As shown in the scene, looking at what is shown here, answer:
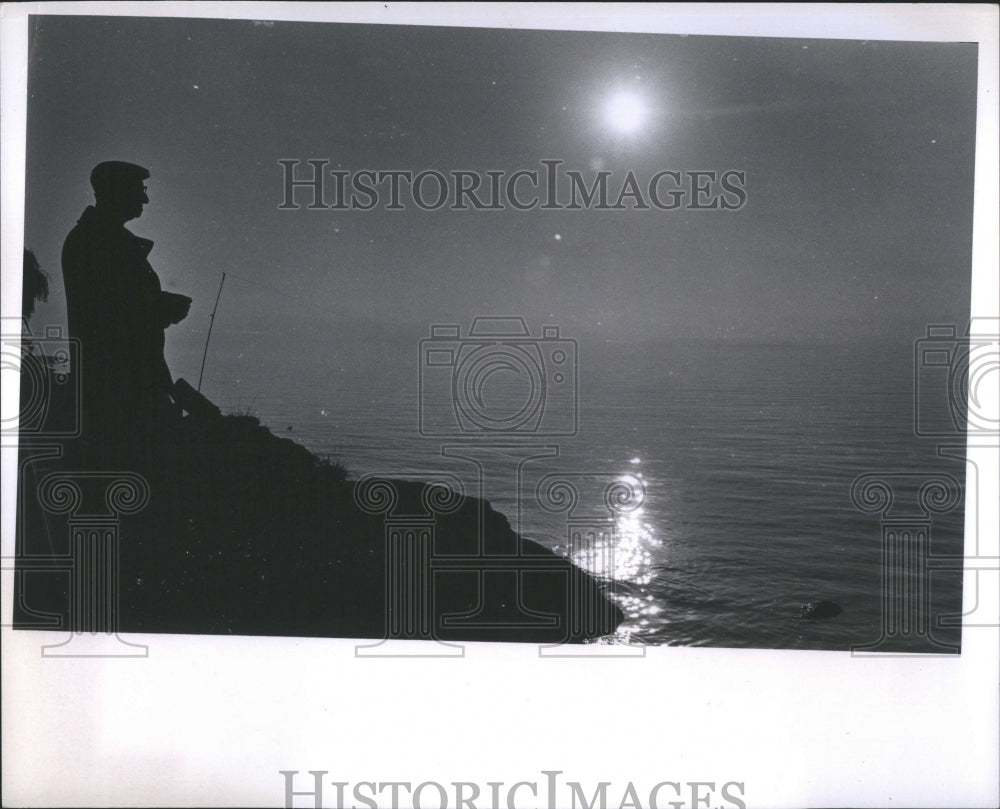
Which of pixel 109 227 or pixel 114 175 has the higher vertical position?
pixel 114 175

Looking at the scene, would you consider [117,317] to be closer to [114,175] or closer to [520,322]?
[114,175]

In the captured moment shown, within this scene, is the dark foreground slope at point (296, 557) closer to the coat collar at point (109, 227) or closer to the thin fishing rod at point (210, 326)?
the thin fishing rod at point (210, 326)

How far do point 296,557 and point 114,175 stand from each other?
1.06 meters

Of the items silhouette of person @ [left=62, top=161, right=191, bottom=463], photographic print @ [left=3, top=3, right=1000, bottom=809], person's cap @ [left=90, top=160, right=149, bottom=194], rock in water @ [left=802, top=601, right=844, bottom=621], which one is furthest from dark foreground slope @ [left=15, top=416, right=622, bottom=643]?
person's cap @ [left=90, top=160, right=149, bottom=194]

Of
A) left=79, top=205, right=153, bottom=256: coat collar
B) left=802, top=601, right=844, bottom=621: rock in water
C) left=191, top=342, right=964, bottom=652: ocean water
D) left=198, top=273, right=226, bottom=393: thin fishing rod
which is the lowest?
left=802, top=601, right=844, bottom=621: rock in water

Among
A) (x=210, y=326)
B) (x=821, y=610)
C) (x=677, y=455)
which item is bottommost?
(x=821, y=610)

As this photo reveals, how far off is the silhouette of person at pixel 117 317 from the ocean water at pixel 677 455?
0.67 ft

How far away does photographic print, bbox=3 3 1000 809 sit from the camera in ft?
5.95

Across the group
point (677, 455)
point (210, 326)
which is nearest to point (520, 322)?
point (677, 455)

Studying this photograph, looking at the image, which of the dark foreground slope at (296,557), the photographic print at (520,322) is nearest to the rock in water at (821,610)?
the photographic print at (520,322)

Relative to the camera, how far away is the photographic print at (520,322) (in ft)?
5.95

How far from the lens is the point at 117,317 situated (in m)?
1.83

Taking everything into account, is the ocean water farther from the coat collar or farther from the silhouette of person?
the coat collar

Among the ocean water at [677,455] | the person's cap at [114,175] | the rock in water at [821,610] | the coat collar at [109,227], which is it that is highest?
the person's cap at [114,175]
